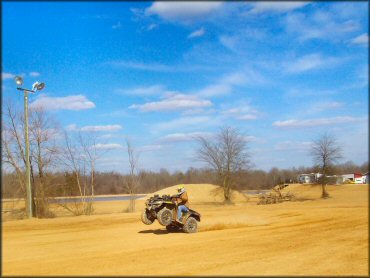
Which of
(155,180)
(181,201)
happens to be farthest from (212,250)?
(155,180)

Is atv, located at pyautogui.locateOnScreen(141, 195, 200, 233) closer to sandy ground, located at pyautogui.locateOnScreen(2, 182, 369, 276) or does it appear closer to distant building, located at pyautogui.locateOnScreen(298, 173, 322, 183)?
sandy ground, located at pyautogui.locateOnScreen(2, 182, 369, 276)

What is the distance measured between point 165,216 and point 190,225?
1.28 meters

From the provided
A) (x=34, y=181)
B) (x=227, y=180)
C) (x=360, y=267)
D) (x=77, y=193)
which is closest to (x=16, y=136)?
(x=34, y=181)

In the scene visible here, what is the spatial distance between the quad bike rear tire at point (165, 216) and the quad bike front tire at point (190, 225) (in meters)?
0.83

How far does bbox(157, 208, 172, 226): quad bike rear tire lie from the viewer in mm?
16656

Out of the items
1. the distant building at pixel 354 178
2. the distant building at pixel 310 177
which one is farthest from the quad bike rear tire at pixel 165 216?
the distant building at pixel 354 178

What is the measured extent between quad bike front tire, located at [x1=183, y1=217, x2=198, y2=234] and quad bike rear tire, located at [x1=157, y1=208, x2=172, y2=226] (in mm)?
825

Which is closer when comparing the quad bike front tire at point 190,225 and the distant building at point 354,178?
the distant building at point 354,178

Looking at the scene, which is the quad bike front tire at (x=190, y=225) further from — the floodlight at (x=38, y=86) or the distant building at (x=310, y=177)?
the floodlight at (x=38, y=86)

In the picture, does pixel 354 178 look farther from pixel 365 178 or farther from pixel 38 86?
pixel 38 86

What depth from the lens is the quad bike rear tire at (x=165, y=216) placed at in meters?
16.7

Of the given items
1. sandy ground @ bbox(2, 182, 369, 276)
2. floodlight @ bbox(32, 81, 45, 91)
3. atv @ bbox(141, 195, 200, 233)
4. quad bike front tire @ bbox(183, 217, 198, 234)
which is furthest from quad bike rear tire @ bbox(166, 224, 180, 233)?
floodlight @ bbox(32, 81, 45, 91)

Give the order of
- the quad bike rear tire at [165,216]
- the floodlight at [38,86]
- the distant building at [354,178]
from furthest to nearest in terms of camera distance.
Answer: the floodlight at [38,86]
the quad bike rear tire at [165,216]
the distant building at [354,178]

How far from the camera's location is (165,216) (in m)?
16.8
